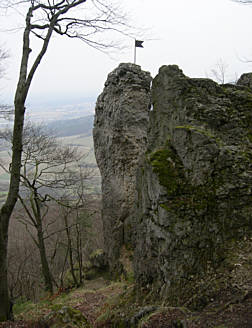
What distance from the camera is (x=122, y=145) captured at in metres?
12.7

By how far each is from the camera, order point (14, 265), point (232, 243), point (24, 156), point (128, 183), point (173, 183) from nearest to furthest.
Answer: point (232, 243), point (173, 183), point (128, 183), point (24, 156), point (14, 265)

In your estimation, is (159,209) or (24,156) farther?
(24,156)

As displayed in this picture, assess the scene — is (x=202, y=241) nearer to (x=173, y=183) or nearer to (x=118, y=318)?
(x=173, y=183)

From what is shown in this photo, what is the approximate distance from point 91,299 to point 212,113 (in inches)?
331

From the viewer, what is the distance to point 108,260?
13.6 metres

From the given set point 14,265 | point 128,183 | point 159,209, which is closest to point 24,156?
point 128,183

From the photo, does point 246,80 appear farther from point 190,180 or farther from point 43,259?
point 43,259

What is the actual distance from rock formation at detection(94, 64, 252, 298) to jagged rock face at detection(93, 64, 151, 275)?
20.1 ft

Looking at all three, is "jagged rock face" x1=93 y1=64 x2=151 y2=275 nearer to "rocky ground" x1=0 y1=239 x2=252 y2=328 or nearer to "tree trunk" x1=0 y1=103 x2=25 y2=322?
"tree trunk" x1=0 y1=103 x2=25 y2=322

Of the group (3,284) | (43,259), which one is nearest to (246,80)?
(3,284)

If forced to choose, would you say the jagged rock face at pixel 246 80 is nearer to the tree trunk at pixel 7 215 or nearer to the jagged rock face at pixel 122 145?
the jagged rock face at pixel 122 145

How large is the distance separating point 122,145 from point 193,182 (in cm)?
802

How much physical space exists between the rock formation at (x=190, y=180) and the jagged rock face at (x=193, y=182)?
0.02 metres

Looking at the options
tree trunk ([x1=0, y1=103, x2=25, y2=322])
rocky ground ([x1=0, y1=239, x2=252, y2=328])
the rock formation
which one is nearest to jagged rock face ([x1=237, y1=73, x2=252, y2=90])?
the rock formation
